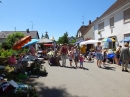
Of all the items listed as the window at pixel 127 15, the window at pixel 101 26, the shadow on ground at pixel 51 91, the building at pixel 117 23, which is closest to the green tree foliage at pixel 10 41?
the window at pixel 101 26

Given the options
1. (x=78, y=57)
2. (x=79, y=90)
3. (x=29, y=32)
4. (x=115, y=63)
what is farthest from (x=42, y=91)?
(x=29, y=32)

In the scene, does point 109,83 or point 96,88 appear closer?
point 96,88

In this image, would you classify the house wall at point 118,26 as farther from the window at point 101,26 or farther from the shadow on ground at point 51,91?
the shadow on ground at point 51,91

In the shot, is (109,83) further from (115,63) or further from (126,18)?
(126,18)

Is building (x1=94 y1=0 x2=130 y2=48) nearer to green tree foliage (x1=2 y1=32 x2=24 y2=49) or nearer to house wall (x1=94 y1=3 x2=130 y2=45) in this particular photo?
house wall (x1=94 y1=3 x2=130 y2=45)

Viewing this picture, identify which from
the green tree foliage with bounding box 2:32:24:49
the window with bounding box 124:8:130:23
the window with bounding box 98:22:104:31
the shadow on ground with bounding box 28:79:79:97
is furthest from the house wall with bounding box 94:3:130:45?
the green tree foliage with bounding box 2:32:24:49

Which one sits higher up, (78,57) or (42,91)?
(78,57)

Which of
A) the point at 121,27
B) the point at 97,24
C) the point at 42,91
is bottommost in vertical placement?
the point at 42,91

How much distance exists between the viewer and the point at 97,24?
2484cm

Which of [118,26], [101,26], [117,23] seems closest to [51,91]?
[118,26]

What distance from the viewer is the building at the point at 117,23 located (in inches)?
630

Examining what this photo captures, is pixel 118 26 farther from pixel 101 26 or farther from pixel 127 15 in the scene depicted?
pixel 101 26

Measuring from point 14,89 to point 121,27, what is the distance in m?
14.3

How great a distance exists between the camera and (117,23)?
17938 mm
